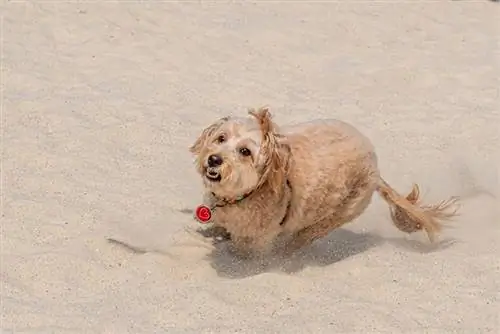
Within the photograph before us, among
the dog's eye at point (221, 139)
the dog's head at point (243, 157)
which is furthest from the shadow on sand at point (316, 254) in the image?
the dog's eye at point (221, 139)

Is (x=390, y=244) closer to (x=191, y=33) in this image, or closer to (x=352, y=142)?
(x=352, y=142)

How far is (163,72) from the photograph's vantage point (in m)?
7.79

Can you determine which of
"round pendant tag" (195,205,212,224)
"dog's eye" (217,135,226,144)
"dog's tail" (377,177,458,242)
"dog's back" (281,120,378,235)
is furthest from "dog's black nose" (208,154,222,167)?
"dog's tail" (377,177,458,242)

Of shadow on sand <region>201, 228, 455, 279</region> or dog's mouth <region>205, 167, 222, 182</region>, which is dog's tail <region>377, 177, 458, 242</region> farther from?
dog's mouth <region>205, 167, 222, 182</region>

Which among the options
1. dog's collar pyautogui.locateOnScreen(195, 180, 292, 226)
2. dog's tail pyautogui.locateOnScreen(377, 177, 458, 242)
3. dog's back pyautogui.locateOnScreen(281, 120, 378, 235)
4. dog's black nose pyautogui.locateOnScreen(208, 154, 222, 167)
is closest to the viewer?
dog's black nose pyautogui.locateOnScreen(208, 154, 222, 167)

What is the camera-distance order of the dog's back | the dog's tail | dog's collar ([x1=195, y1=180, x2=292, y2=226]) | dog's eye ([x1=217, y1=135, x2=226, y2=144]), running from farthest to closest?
the dog's tail < the dog's back < dog's collar ([x1=195, y1=180, x2=292, y2=226]) < dog's eye ([x1=217, y1=135, x2=226, y2=144])

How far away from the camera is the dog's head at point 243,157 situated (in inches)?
175

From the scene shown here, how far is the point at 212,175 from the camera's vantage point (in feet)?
14.6

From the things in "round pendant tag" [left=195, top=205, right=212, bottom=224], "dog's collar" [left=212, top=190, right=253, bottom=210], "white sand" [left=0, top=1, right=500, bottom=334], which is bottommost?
"white sand" [left=0, top=1, right=500, bottom=334]

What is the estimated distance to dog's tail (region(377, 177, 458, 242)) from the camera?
5.23 meters

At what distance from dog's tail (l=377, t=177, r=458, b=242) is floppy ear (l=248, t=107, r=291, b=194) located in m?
0.87

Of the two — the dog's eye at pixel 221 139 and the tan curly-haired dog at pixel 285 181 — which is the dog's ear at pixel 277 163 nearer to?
the tan curly-haired dog at pixel 285 181

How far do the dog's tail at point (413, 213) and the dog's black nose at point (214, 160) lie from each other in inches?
49.0

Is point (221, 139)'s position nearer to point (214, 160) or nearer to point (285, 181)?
point (214, 160)
